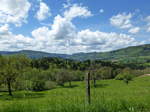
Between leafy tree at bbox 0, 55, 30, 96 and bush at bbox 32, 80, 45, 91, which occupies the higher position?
leafy tree at bbox 0, 55, 30, 96

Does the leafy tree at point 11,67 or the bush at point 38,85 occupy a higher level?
the leafy tree at point 11,67

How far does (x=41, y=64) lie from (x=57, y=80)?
169 ft

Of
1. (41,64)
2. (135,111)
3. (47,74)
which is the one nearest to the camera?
(135,111)

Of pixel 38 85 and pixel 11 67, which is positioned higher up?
pixel 11 67

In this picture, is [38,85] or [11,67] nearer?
[11,67]

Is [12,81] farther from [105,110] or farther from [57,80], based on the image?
[57,80]

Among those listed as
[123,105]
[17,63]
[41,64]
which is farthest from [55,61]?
[123,105]

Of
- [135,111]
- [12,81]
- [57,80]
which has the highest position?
[135,111]

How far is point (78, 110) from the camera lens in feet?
19.6

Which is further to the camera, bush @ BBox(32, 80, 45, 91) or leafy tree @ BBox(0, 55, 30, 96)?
bush @ BBox(32, 80, 45, 91)

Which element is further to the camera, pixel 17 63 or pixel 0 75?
pixel 17 63

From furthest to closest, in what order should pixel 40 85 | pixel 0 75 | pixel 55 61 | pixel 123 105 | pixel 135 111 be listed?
1. pixel 55 61
2. pixel 40 85
3. pixel 0 75
4. pixel 123 105
5. pixel 135 111

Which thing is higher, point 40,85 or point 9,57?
point 9,57

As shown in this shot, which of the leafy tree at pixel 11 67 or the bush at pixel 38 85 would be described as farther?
the bush at pixel 38 85
